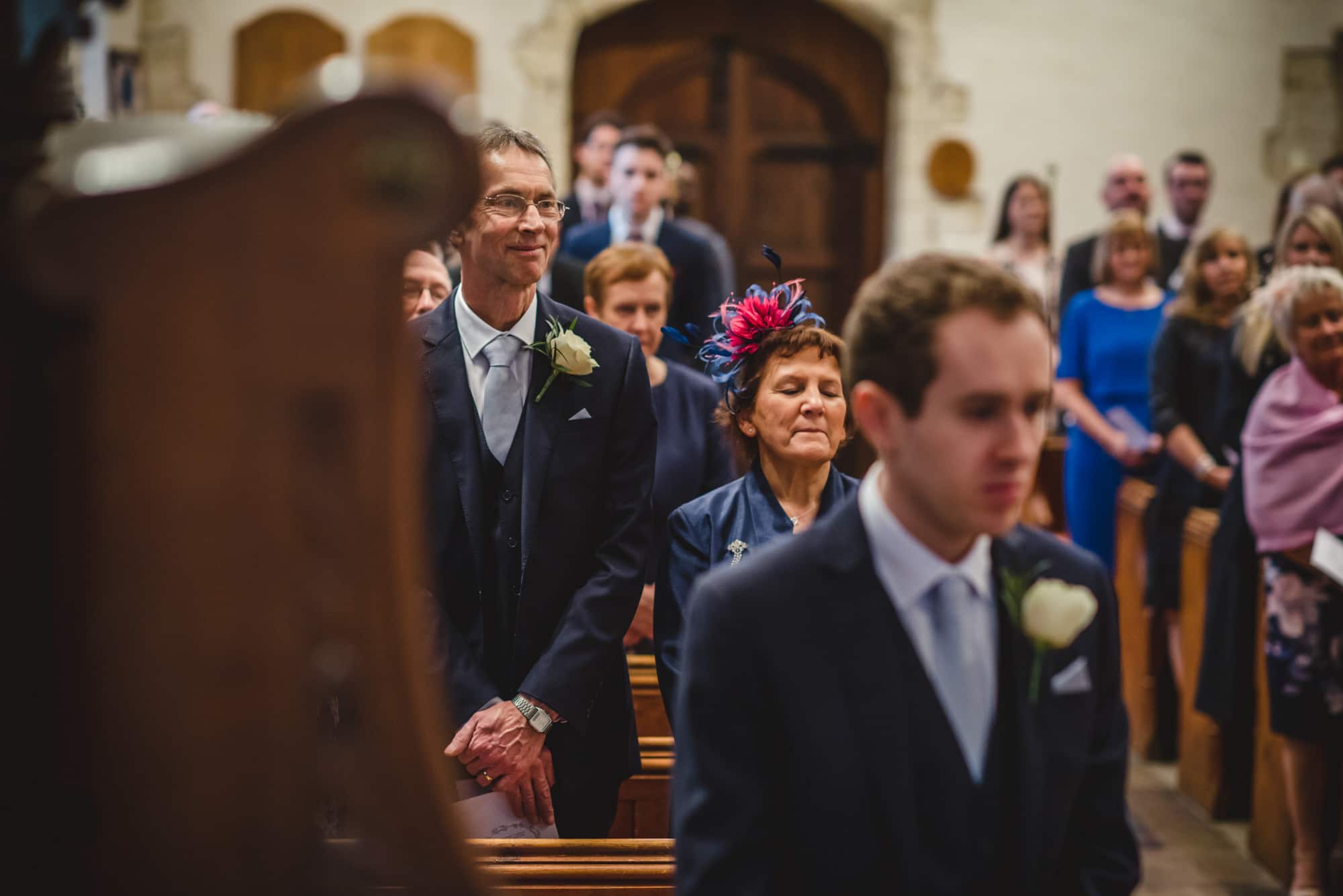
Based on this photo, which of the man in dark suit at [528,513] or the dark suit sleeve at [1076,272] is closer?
the man in dark suit at [528,513]

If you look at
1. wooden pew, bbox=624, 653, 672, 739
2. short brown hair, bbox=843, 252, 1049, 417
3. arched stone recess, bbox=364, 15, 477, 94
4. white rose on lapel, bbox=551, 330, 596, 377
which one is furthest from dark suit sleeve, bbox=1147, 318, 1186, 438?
arched stone recess, bbox=364, 15, 477, 94

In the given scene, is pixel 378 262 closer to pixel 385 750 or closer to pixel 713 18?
pixel 385 750

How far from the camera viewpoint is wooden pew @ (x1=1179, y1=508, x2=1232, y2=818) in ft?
15.1

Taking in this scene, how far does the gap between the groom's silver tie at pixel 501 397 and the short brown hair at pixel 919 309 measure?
104 cm

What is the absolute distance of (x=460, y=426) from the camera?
2361 millimetres

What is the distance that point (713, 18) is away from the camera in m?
8.80

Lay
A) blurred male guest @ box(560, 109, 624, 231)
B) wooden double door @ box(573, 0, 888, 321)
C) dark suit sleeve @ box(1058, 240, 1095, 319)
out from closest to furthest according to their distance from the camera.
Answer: blurred male guest @ box(560, 109, 624, 231)
dark suit sleeve @ box(1058, 240, 1095, 319)
wooden double door @ box(573, 0, 888, 321)

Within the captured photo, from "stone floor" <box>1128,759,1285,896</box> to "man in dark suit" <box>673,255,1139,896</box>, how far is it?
2928mm

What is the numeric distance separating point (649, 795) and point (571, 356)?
0.95 meters

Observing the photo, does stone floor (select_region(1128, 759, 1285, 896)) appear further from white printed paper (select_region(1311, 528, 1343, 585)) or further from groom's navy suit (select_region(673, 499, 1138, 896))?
groom's navy suit (select_region(673, 499, 1138, 896))

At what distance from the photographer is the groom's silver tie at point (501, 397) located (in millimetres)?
2396

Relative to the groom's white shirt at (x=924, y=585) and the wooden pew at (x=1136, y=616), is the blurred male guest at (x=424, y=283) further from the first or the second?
the wooden pew at (x=1136, y=616)

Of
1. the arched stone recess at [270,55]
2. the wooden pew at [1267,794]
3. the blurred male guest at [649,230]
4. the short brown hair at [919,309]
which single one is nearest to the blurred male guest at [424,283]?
the blurred male guest at [649,230]

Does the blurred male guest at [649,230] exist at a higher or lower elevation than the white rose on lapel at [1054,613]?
higher
